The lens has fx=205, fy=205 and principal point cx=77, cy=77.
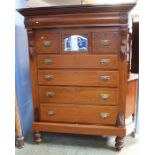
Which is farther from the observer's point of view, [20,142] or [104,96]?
[20,142]

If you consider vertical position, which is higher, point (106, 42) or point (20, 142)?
point (106, 42)

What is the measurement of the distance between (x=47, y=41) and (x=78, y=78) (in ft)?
1.34

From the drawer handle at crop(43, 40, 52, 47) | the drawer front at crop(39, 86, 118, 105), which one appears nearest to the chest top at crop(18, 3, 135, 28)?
the drawer handle at crop(43, 40, 52, 47)

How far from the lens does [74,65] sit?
67.6 inches

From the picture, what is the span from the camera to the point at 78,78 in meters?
1.73

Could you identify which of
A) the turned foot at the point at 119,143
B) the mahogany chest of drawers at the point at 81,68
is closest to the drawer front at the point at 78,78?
the mahogany chest of drawers at the point at 81,68

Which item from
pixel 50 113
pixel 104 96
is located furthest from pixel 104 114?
pixel 50 113

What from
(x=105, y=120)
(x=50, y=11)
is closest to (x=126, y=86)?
(x=105, y=120)

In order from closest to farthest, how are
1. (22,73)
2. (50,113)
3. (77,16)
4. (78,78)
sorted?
(77,16) < (78,78) < (50,113) < (22,73)

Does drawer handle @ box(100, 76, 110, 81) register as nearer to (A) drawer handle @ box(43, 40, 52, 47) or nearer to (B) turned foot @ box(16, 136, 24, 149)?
(A) drawer handle @ box(43, 40, 52, 47)

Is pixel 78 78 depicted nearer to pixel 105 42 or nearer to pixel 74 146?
pixel 105 42

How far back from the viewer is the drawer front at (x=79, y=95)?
1706 mm

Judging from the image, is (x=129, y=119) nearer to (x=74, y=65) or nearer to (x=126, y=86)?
(x=126, y=86)

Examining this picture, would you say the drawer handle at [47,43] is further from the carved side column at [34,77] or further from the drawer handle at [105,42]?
the drawer handle at [105,42]
